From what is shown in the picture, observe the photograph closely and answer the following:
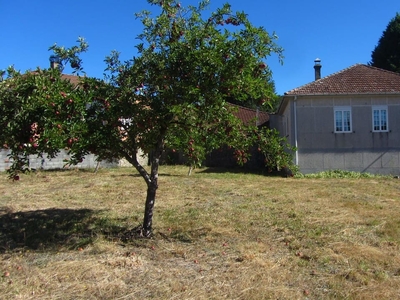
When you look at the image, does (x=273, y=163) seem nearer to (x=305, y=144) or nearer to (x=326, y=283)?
(x=326, y=283)

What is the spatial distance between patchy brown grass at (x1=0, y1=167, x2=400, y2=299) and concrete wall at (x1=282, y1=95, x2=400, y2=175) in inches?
220

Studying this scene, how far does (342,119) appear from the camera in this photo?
16.2m

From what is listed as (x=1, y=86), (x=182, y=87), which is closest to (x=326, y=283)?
(x=182, y=87)

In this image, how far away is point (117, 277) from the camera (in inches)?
187

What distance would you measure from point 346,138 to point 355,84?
7.69 ft

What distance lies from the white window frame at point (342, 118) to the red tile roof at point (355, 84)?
2.28 ft

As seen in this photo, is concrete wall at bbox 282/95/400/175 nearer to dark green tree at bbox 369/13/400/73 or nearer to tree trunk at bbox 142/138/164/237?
tree trunk at bbox 142/138/164/237

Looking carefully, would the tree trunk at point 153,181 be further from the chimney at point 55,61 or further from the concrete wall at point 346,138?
the concrete wall at point 346,138

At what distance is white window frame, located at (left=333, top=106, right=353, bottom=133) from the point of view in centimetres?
1620

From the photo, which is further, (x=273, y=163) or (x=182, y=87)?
(x=273, y=163)

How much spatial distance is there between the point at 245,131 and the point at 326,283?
2385mm

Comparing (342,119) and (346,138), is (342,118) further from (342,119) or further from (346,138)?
(346,138)

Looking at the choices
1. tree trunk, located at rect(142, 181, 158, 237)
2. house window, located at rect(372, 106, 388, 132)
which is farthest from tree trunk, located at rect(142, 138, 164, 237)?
house window, located at rect(372, 106, 388, 132)

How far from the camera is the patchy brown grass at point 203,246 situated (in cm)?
443
